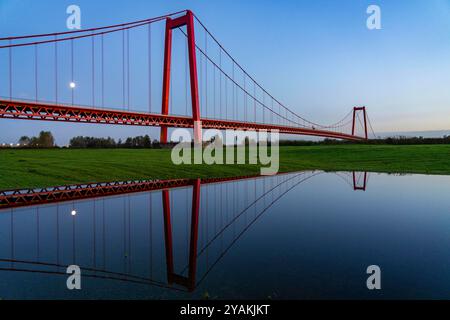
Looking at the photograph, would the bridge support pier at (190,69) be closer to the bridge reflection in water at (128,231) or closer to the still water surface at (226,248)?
the bridge reflection in water at (128,231)

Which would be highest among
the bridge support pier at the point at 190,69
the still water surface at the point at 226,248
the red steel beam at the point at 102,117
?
the bridge support pier at the point at 190,69

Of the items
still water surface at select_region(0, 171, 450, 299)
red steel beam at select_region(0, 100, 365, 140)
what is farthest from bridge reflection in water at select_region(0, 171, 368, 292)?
red steel beam at select_region(0, 100, 365, 140)

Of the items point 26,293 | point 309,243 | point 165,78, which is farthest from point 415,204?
point 165,78

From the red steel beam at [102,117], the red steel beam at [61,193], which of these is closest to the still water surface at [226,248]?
the red steel beam at [61,193]

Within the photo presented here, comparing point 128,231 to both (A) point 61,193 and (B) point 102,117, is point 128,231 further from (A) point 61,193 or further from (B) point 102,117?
(B) point 102,117

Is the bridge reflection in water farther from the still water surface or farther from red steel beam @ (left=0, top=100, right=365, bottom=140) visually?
red steel beam @ (left=0, top=100, right=365, bottom=140)
